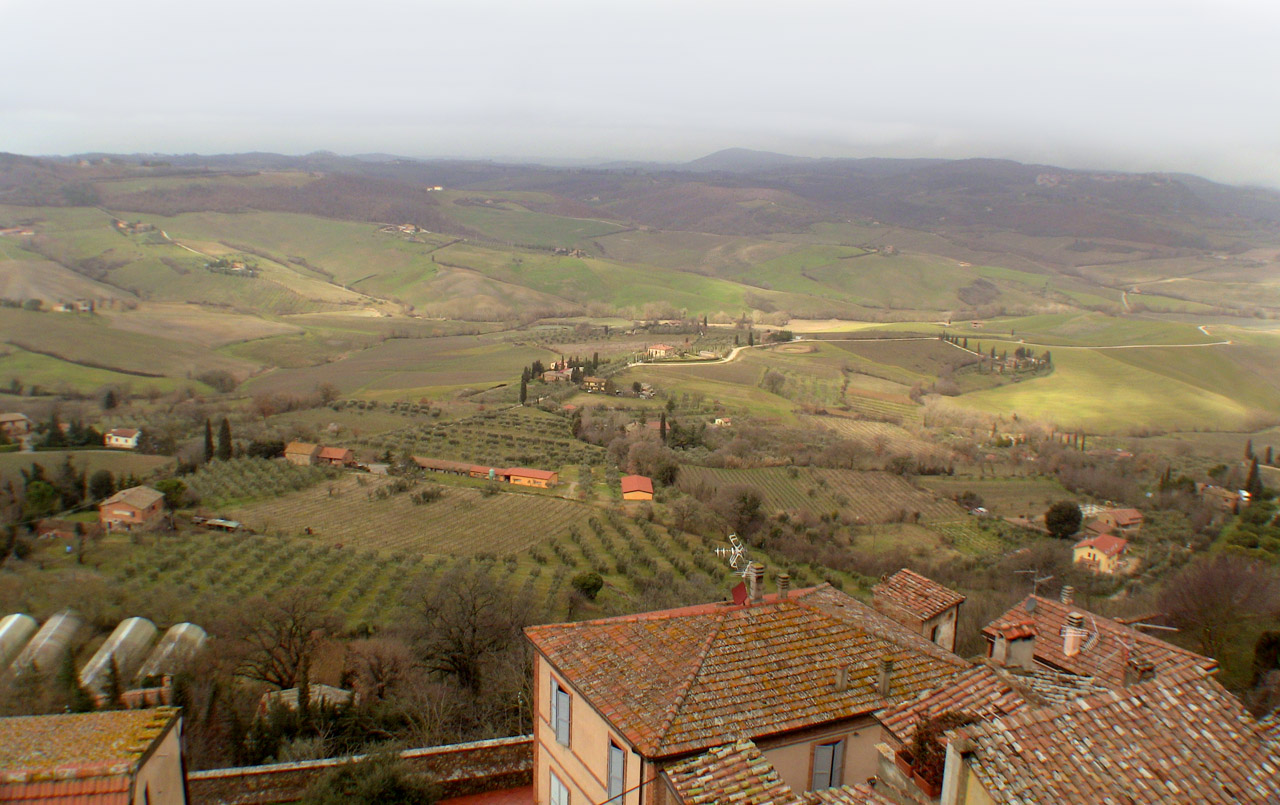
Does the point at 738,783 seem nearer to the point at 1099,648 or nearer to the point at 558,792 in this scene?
the point at 558,792

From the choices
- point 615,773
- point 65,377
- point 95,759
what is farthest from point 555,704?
point 65,377

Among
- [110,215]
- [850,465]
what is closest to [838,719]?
[850,465]

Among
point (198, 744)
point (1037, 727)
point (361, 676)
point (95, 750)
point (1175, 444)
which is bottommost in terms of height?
point (1175, 444)

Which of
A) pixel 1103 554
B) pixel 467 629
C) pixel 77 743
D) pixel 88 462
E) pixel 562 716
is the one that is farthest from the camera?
pixel 88 462

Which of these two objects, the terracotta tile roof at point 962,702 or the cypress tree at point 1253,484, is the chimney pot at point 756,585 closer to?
the terracotta tile roof at point 962,702

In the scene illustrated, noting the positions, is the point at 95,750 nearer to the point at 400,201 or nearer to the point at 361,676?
the point at 361,676

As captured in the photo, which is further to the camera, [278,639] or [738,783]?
[278,639]
